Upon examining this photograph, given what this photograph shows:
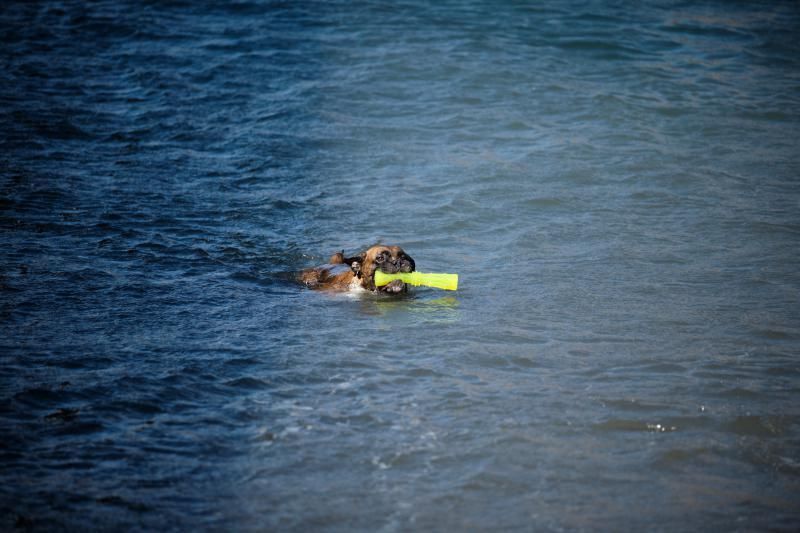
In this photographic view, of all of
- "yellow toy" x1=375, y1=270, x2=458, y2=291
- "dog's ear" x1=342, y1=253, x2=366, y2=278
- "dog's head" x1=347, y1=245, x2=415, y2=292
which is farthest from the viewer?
"dog's ear" x1=342, y1=253, x2=366, y2=278

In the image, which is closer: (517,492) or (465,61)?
(517,492)

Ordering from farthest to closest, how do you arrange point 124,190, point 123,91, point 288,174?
point 123,91, point 288,174, point 124,190

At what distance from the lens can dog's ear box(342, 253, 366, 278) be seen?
Answer: 7945 millimetres

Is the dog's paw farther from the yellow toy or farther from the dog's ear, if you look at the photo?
the dog's ear

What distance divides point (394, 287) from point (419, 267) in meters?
0.79

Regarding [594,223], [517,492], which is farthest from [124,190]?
[517,492]

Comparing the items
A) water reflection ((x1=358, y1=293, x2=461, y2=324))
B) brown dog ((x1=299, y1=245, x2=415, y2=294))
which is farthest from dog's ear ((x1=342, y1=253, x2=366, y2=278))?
water reflection ((x1=358, y1=293, x2=461, y2=324))

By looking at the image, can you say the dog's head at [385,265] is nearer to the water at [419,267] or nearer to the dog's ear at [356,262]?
the dog's ear at [356,262]

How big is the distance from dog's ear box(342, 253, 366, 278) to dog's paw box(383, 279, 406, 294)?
12.4 inches

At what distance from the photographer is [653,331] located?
686 cm

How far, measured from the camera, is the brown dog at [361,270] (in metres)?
7.71

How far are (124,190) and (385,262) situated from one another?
4.36 metres

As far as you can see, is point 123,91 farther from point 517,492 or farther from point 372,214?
point 517,492

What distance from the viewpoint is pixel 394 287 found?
7.77 metres
